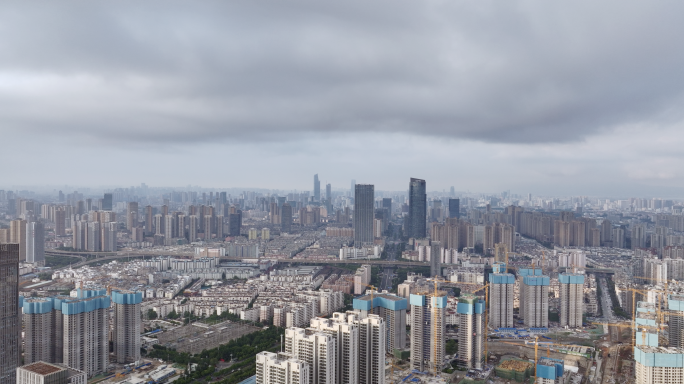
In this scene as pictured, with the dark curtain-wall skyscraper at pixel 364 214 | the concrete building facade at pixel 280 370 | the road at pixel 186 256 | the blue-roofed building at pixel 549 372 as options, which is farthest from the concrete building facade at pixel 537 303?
the dark curtain-wall skyscraper at pixel 364 214

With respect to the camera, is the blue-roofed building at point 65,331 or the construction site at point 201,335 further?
the construction site at point 201,335

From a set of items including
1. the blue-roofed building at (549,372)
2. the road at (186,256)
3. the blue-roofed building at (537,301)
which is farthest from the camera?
the road at (186,256)

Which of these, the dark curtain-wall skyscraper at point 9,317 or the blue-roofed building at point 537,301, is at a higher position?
the dark curtain-wall skyscraper at point 9,317

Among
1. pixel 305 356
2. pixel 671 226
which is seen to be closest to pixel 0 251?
pixel 305 356

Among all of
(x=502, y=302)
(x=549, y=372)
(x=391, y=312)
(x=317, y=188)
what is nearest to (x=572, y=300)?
(x=502, y=302)

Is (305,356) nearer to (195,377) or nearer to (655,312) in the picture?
(195,377)

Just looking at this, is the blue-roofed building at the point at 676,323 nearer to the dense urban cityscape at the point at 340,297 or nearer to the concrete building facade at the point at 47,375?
the dense urban cityscape at the point at 340,297

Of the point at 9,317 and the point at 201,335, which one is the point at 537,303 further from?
the point at 9,317

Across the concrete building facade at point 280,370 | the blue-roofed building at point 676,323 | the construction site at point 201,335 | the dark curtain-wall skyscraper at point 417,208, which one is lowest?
the construction site at point 201,335

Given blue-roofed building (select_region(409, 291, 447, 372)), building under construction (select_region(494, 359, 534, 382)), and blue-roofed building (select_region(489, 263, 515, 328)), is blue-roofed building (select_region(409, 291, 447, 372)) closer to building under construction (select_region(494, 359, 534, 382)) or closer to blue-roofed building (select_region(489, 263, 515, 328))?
building under construction (select_region(494, 359, 534, 382))
